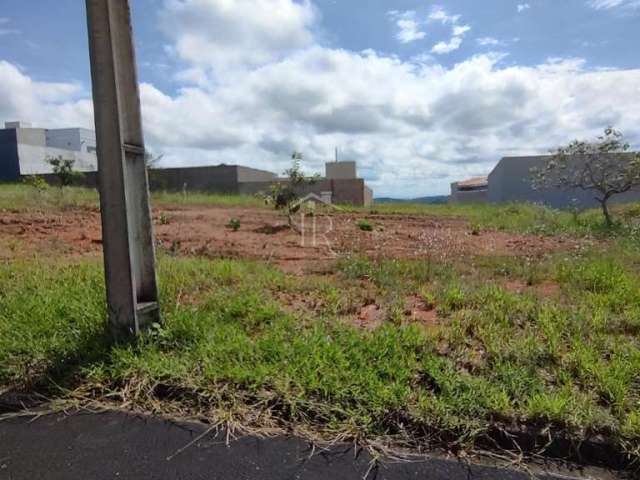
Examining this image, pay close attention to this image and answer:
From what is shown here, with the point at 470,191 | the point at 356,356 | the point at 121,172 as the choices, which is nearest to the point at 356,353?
the point at 356,356

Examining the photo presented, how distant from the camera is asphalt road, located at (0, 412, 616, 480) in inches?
59.1

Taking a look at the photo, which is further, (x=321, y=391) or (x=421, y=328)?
(x=421, y=328)

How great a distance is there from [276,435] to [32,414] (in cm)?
124

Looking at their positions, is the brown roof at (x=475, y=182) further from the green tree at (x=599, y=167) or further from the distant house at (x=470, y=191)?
the green tree at (x=599, y=167)

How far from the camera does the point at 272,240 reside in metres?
6.43

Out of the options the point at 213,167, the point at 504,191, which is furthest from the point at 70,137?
the point at 504,191

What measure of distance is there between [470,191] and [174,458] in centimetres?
3249

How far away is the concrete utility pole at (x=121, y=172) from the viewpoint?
2133mm

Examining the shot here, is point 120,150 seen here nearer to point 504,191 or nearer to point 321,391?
point 321,391

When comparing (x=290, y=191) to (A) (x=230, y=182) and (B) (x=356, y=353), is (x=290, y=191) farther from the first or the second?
(A) (x=230, y=182)

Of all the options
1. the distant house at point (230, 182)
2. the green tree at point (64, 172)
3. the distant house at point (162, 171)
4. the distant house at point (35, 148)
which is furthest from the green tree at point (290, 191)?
the distant house at point (35, 148)

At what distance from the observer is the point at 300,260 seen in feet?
16.0

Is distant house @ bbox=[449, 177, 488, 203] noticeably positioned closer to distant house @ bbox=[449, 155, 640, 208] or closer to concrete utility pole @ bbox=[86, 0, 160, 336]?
distant house @ bbox=[449, 155, 640, 208]

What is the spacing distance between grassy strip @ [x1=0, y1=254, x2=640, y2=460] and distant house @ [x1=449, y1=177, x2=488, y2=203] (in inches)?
1012
